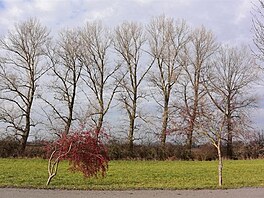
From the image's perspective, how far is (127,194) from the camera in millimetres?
13062

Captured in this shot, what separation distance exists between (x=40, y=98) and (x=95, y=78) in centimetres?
626

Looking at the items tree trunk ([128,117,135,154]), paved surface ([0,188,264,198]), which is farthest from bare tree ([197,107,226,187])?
tree trunk ([128,117,135,154])

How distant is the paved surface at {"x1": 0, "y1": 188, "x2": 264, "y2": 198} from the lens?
12.6 meters

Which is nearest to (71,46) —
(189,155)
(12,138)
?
(12,138)

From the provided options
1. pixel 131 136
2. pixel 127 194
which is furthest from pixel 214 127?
pixel 131 136

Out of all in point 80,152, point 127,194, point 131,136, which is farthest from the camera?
point 131,136

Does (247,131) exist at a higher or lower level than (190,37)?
lower

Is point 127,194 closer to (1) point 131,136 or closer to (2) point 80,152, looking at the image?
(2) point 80,152

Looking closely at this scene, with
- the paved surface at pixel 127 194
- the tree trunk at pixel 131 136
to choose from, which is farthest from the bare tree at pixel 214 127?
the tree trunk at pixel 131 136

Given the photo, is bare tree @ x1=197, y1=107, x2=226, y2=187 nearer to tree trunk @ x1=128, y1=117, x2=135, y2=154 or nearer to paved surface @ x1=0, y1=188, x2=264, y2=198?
paved surface @ x1=0, y1=188, x2=264, y2=198

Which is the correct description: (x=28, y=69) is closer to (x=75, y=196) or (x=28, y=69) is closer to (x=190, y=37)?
(x=190, y=37)

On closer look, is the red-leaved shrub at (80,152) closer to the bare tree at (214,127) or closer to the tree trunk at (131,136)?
the bare tree at (214,127)

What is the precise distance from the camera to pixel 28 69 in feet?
129

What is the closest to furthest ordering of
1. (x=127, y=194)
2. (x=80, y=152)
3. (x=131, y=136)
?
1. (x=127, y=194)
2. (x=80, y=152)
3. (x=131, y=136)
